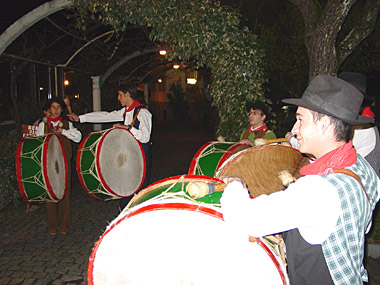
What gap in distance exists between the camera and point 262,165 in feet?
9.01

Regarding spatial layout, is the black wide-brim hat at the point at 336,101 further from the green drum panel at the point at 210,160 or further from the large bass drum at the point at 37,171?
the large bass drum at the point at 37,171

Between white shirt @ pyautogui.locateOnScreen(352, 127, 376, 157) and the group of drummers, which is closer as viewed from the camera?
the group of drummers

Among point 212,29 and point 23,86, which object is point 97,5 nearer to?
point 212,29

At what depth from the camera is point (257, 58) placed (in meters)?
4.63

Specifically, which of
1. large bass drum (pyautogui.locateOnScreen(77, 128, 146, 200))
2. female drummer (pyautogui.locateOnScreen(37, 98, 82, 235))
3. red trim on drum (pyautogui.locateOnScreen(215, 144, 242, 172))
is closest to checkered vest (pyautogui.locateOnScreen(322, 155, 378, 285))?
red trim on drum (pyautogui.locateOnScreen(215, 144, 242, 172))

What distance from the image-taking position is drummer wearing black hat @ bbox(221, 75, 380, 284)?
126cm

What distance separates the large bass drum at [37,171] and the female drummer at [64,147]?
207 millimetres

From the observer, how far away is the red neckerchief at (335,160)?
1.37 m

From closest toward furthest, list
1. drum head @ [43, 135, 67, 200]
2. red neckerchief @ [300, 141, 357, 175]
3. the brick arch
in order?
red neckerchief @ [300, 141, 357, 175]
drum head @ [43, 135, 67, 200]
the brick arch

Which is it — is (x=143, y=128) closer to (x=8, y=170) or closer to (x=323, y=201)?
(x=8, y=170)

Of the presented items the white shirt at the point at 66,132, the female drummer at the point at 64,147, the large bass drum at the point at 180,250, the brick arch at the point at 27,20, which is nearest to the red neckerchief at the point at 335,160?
the large bass drum at the point at 180,250

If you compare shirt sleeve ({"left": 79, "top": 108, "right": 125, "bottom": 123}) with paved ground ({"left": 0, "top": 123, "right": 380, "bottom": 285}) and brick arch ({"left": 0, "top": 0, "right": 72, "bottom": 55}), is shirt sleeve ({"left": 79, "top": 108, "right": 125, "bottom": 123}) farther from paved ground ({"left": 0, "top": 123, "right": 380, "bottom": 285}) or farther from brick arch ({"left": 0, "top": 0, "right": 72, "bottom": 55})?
brick arch ({"left": 0, "top": 0, "right": 72, "bottom": 55})

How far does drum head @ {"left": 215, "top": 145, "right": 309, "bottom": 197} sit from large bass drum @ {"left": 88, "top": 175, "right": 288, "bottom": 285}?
3.47 ft

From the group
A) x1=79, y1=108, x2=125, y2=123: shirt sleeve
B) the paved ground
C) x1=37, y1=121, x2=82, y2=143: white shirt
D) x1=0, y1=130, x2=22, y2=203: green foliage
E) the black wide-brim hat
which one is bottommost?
the paved ground
